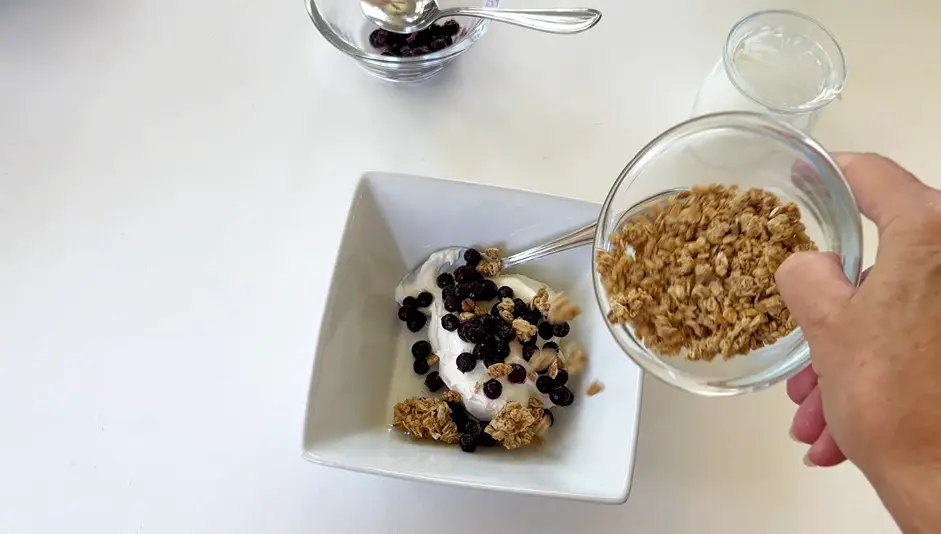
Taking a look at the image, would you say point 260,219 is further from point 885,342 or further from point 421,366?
point 885,342

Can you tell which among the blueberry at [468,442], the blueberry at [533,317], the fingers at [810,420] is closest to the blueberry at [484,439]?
the blueberry at [468,442]

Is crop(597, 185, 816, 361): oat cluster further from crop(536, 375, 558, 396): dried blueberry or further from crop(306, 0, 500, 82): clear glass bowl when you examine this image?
crop(306, 0, 500, 82): clear glass bowl

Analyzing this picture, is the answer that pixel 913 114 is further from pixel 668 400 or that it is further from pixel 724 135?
pixel 668 400

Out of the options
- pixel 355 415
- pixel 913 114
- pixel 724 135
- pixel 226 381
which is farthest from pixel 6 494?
pixel 913 114

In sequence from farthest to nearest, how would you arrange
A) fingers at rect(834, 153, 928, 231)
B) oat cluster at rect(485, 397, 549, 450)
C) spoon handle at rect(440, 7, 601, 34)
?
spoon handle at rect(440, 7, 601, 34), oat cluster at rect(485, 397, 549, 450), fingers at rect(834, 153, 928, 231)

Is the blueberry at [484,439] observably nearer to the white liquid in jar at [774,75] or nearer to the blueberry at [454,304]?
the blueberry at [454,304]

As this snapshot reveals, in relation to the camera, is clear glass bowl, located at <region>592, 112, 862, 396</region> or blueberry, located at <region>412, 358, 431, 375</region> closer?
clear glass bowl, located at <region>592, 112, 862, 396</region>

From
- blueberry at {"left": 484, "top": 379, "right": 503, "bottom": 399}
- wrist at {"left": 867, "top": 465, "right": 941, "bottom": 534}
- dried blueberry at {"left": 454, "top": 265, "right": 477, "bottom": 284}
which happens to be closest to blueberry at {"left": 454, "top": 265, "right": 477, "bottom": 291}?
dried blueberry at {"left": 454, "top": 265, "right": 477, "bottom": 284}
